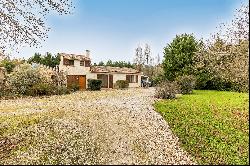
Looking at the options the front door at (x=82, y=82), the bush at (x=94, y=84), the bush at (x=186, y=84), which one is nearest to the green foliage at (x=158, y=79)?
the bush at (x=94, y=84)

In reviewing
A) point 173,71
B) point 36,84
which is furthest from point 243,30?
point 173,71

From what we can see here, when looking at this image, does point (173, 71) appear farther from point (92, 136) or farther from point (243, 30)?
point (92, 136)

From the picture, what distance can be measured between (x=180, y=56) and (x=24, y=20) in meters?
34.2

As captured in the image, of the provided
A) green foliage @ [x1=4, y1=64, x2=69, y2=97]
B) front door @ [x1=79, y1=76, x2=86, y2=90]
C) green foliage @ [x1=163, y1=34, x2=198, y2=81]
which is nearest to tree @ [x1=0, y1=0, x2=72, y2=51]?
green foliage @ [x1=4, y1=64, x2=69, y2=97]

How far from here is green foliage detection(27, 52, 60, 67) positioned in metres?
68.0

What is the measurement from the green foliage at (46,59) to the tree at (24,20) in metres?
49.3

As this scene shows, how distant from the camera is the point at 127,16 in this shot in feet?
97.2

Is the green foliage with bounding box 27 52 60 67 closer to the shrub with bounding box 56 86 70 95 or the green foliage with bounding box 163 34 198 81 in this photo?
the green foliage with bounding box 163 34 198 81

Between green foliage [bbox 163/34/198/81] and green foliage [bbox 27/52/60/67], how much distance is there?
2384cm

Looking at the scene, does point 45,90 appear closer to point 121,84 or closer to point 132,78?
point 121,84

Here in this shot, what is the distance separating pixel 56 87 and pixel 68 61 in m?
13.4

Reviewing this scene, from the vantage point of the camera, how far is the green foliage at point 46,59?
223ft

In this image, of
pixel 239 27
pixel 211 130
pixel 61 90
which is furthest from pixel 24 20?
pixel 61 90

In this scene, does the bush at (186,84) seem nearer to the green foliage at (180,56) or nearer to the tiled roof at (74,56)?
the green foliage at (180,56)
